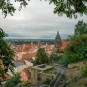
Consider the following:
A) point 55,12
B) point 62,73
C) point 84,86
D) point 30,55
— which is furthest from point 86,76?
point 30,55

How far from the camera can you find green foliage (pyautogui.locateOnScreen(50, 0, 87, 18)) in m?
7.34

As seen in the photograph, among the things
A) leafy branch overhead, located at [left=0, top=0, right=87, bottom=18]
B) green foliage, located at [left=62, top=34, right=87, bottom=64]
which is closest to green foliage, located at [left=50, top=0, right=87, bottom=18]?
leafy branch overhead, located at [left=0, top=0, right=87, bottom=18]

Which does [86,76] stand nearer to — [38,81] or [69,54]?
[69,54]

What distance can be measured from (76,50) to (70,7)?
17478 millimetres

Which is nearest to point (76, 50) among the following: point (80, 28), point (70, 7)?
point (70, 7)

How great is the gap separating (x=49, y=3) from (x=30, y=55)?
251 feet

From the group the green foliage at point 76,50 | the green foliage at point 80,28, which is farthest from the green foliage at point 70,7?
the green foliage at point 80,28

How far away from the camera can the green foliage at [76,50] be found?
23.5 meters

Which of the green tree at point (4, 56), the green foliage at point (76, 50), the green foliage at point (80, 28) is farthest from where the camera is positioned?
the green foliage at point (80, 28)

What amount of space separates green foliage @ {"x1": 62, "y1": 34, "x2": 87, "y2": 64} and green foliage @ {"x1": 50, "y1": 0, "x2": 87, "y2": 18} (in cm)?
1585

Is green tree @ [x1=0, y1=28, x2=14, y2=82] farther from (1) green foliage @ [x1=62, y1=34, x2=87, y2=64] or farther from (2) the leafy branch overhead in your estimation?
(1) green foliage @ [x1=62, y1=34, x2=87, y2=64]

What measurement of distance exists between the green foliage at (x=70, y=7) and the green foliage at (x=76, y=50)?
15846 millimetres

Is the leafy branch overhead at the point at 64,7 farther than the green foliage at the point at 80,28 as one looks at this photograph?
No

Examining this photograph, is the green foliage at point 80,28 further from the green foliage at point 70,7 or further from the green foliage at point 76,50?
the green foliage at point 70,7
